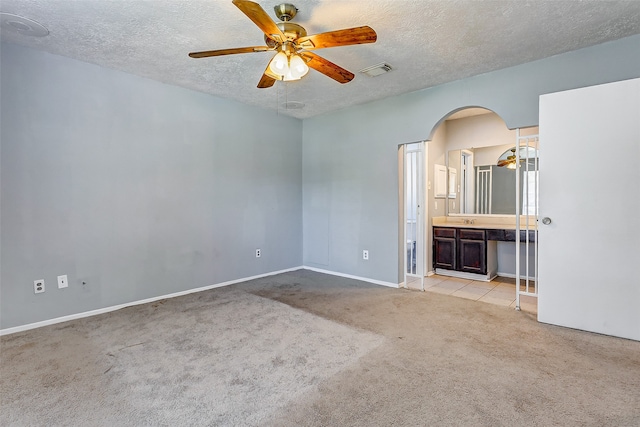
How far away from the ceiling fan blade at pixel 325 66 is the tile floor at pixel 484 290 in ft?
9.28

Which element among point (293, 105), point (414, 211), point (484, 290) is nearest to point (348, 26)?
point (293, 105)

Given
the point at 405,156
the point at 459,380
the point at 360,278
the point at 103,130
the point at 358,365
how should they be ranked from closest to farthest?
1. the point at 459,380
2. the point at 358,365
3. the point at 103,130
4. the point at 405,156
5. the point at 360,278

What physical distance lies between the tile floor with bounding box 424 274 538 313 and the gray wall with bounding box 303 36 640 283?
71cm

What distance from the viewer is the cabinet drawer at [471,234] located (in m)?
4.38

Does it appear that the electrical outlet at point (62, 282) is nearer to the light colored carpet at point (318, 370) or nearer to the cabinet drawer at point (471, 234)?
the light colored carpet at point (318, 370)

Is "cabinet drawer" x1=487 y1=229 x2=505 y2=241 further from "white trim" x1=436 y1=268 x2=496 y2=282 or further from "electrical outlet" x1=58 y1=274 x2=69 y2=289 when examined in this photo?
"electrical outlet" x1=58 y1=274 x2=69 y2=289

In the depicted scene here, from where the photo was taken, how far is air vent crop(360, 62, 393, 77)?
3109 millimetres

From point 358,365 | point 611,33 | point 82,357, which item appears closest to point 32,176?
point 82,357

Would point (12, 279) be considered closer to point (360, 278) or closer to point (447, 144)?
point (360, 278)

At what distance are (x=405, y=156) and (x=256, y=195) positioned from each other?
220 centimetres

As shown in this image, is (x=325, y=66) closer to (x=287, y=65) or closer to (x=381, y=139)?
(x=287, y=65)

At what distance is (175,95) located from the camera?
3.71 m

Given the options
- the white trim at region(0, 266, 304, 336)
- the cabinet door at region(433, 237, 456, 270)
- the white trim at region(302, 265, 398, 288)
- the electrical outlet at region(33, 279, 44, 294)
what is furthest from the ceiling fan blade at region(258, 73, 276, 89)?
the cabinet door at region(433, 237, 456, 270)

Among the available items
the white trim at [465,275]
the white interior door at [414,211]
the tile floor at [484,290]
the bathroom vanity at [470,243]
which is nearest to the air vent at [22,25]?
the white interior door at [414,211]
